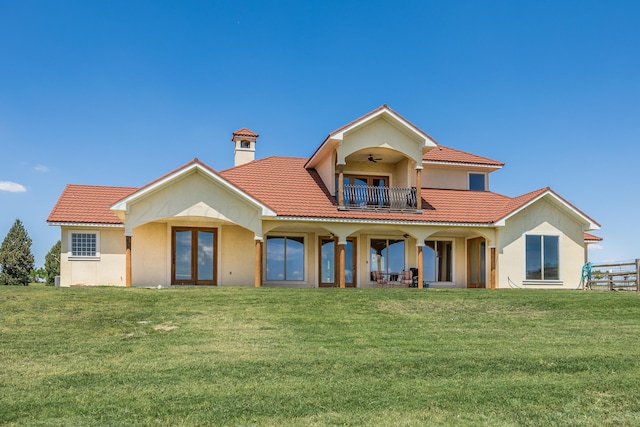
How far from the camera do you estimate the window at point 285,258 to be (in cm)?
2723

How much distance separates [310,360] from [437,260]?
712 inches

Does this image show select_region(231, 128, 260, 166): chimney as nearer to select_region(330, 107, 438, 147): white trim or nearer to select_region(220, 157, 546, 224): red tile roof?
select_region(220, 157, 546, 224): red tile roof

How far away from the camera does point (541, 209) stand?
27.7 m

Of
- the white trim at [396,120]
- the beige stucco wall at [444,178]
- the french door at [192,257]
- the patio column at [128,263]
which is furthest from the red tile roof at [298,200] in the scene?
the white trim at [396,120]

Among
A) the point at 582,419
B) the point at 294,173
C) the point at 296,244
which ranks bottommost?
the point at 582,419

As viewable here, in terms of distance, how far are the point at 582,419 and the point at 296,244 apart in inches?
758

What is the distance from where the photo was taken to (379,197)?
27828 mm

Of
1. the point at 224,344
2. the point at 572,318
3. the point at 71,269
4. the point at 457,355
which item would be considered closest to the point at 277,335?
the point at 224,344

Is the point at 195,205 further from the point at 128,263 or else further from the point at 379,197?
the point at 379,197

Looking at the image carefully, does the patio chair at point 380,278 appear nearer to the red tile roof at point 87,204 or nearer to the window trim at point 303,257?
the window trim at point 303,257

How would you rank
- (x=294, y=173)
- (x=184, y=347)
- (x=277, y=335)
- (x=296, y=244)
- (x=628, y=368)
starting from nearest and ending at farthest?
(x=628, y=368)
(x=184, y=347)
(x=277, y=335)
(x=296, y=244)
(x=294, y=173)

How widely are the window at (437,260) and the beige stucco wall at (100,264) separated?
13.5 m

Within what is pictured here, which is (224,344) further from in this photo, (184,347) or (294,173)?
(294,173)

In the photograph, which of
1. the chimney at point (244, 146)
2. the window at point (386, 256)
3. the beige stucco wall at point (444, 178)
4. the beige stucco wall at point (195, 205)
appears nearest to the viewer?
the beige stucco wall at point (195, 205)
